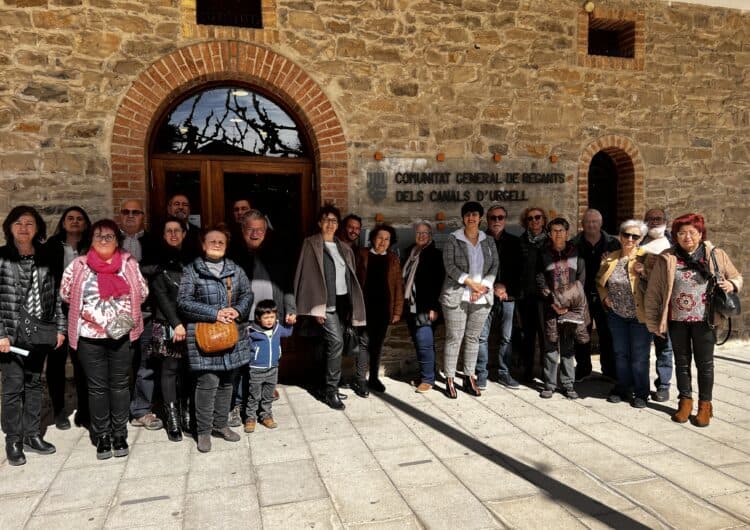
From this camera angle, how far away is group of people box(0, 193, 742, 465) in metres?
3.65

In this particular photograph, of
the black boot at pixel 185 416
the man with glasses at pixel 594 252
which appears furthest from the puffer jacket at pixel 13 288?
the man with glasses at pixel 594 252

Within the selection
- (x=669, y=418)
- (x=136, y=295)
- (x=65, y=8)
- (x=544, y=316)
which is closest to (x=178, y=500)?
(x=136, y=295)

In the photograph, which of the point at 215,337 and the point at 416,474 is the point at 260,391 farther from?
the point at 416,474

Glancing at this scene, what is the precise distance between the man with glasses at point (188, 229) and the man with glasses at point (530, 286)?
2988 mm

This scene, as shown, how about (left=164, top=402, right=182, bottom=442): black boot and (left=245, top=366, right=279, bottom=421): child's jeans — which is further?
(left=245, top=366, right=279, bottom=421): child's jeans

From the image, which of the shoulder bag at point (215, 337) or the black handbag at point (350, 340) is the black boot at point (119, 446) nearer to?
the shoulder bag at point (215, 337)

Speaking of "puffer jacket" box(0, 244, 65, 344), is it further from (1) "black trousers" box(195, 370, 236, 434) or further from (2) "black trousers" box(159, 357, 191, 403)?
(1) "black trousers" box(195, 370, 236, 434)

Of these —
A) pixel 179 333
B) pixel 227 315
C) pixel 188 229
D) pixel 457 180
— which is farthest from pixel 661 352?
pixel 188 229

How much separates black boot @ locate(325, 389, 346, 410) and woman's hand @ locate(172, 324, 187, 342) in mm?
1456

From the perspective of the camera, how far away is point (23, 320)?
3.61 m

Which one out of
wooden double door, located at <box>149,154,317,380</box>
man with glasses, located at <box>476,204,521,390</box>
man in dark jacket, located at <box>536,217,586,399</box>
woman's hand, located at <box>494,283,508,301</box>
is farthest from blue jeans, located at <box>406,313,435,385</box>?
wooden double door, located at <box>149,154,317,380</box>

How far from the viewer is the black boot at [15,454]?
359 centimetres

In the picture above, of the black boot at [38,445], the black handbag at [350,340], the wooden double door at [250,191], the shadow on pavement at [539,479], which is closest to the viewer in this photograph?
the shadow on pavement at [539,479]

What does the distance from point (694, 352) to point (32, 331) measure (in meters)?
4.98
